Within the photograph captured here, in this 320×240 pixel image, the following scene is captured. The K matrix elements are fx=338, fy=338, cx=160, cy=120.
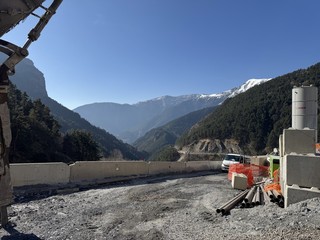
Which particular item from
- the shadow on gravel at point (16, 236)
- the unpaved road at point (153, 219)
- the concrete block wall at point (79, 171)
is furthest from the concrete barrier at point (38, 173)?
the shadow on gravel at point (16, 236)

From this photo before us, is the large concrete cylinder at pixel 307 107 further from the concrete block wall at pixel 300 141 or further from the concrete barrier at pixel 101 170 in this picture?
the concrete barrier at pixel 101 170

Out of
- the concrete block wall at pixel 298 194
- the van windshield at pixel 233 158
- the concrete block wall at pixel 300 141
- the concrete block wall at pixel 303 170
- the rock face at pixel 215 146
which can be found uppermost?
the concrete block wall at pixel 300 141

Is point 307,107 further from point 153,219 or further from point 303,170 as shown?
point 153,219

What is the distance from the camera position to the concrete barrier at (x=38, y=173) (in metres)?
13.2

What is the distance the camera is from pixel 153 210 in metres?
10.6

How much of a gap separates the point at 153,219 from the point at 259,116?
96993mm

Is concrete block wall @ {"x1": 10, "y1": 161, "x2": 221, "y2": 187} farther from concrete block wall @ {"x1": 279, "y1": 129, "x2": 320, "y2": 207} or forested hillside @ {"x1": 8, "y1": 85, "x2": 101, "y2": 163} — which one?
forested hillside @ {"x1": 8, "y1": 85, "x2": 101, "y2": 163}

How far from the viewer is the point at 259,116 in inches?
4001

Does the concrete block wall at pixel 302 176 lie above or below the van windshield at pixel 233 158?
above

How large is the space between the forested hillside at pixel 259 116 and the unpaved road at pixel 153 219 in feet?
263

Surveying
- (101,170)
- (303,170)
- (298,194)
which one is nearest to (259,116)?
(101,170)

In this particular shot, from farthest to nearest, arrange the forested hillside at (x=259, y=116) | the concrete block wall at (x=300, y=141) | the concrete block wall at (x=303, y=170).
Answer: the forested hillside at (x=259, y=116) < the concrete block wall at (x=300, y=141) < the concrete block wall at (x=303, y=170)

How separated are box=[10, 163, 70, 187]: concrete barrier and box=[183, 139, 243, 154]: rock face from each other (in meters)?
88.8

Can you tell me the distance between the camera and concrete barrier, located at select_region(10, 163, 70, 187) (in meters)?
13.2
